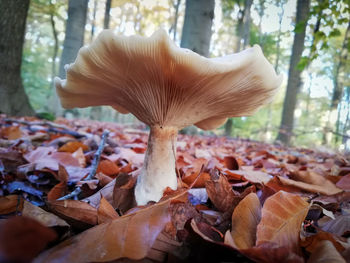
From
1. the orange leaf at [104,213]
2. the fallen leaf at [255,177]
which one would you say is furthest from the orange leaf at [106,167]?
the fallen leaf at [255,177]

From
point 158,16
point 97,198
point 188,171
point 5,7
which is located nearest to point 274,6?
point 5,7

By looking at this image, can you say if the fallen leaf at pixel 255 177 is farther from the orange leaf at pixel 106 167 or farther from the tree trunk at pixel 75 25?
the tree trunk at pixel 75 25

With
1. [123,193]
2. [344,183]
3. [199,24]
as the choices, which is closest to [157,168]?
[123,193]

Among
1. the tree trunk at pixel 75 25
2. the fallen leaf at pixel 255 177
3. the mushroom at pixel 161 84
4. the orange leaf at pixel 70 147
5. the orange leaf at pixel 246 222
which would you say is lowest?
the orange leaf at pixel 70 147

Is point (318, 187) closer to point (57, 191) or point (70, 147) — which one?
point (57, 191)

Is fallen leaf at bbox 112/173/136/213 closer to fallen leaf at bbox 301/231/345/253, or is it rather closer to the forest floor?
the forest floor

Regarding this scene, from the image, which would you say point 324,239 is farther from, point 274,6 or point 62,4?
point 62,4

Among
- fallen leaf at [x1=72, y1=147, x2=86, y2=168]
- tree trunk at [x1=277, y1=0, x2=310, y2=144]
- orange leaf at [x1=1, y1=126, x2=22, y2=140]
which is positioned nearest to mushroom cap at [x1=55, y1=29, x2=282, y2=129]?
fallen leaf at [x1=72, y1=147, x2=86, y2=168]
